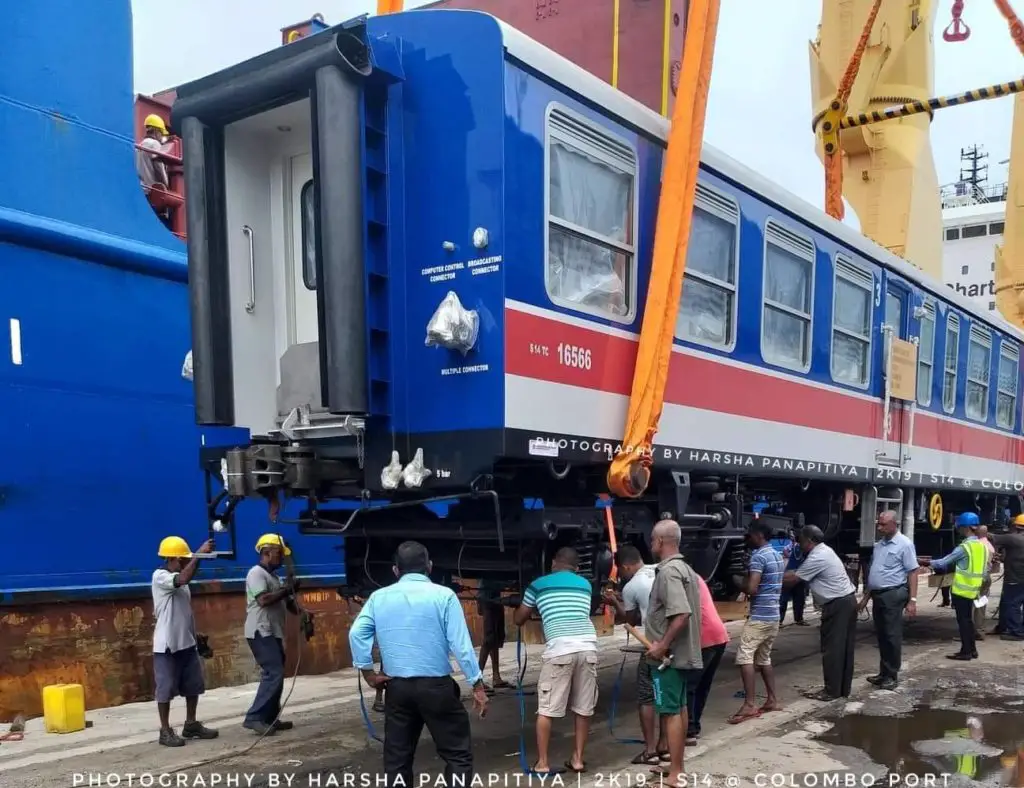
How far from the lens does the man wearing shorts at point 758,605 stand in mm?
6992

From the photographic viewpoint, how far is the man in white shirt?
573cm

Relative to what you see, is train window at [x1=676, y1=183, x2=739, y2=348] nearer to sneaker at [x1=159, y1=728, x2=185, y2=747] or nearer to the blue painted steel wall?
sneaker at [x1=159, y1=728, x2=185, y2=747]

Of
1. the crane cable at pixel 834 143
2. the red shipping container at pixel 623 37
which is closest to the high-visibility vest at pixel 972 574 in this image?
the crane cable at pixel 834 143

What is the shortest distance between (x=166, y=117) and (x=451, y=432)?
7829 mm

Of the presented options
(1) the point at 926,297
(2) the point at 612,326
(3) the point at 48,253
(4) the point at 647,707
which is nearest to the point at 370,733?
(4) the point at 647,707

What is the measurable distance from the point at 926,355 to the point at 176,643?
7794 millimetres

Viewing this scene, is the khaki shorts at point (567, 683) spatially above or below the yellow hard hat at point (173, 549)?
below

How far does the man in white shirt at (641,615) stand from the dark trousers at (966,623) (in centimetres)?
532

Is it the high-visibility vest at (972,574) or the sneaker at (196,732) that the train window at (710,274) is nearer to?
the sneaker at (196,732)

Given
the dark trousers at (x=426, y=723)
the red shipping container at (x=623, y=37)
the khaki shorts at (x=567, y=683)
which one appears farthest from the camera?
the red shipping container at (x=623, y=37)

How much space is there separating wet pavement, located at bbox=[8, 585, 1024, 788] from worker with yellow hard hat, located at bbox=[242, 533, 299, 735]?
16cm

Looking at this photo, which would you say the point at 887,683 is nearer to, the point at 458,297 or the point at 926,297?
the point at 926,297

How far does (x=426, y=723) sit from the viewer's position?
172 inches

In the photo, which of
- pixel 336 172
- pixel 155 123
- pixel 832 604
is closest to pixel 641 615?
pixel 832 604
